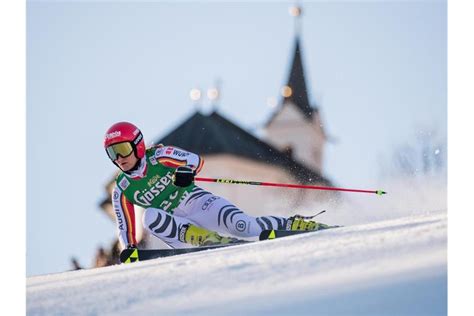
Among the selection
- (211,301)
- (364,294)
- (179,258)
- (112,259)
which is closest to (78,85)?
(112,259)

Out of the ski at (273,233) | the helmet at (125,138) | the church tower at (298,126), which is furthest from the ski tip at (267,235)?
the church tower at (298,126)

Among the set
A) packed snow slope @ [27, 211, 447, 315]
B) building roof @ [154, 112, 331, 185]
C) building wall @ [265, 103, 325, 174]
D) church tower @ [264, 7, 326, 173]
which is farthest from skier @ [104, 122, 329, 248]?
building roof @ [154, 112, 331, 185]

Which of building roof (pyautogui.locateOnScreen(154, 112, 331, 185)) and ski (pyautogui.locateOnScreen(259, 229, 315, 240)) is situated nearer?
ski (pyautogui.locateOnScreen(259, 229, 315, 240))

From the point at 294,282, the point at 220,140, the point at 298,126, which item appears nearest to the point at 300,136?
the point at 220,140

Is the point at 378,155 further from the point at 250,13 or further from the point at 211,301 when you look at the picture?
the point at 211,301

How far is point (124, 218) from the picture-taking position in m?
5.02

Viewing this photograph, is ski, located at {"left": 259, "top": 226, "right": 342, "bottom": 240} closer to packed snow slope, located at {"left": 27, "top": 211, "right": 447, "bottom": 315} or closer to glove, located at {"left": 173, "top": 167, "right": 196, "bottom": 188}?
glove, located at {"left": 173, "top": 167, "right": 196, "bottom": 188}

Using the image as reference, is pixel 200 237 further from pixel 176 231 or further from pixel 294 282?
pixel 294 282

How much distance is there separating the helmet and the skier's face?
1.1 inches

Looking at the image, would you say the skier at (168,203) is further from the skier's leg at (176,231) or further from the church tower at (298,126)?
the church tower at (298,126)

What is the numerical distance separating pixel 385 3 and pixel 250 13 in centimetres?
102

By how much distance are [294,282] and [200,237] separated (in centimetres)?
120

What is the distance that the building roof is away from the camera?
9.34 m

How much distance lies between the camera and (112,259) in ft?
22.5
